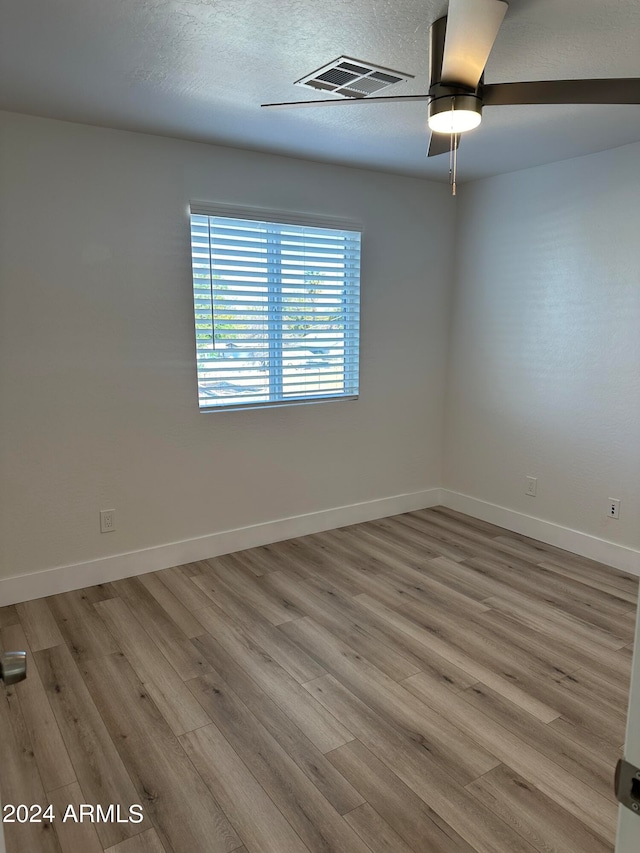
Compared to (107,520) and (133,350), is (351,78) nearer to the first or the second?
(133,350)

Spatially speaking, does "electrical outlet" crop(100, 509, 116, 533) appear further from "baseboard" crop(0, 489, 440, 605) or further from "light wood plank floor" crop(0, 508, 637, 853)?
"light wood plank floor" crop(0, 508, 637, 853)

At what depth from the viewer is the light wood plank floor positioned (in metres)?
1.75

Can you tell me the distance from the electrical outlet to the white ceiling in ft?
6.68

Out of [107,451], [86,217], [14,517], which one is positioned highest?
Answer: [86,217]

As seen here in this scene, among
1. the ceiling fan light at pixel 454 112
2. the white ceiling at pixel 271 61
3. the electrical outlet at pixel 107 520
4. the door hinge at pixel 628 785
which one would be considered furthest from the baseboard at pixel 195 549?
the door hinge at pixel 628 785

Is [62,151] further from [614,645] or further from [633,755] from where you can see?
[614,645]

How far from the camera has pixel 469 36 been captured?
1.62 meters

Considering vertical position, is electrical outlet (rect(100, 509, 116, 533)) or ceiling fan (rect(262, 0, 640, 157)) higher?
ceiling fan (rect(262, 0, 640, 157))

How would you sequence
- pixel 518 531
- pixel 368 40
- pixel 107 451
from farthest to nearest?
pixel 518 531
pixel 107 451
pixel 368 40

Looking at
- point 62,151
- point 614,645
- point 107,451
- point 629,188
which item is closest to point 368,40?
point 62,151

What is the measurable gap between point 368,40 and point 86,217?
1.72m

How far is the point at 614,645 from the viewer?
2725 mm

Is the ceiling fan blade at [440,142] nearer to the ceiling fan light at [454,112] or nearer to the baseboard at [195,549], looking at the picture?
the ceiling fan light at [454,112]

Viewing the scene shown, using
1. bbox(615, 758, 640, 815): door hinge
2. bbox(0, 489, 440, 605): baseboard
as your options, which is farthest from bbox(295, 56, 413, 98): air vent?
bbox(0, 489, 440, 605): baseboard
